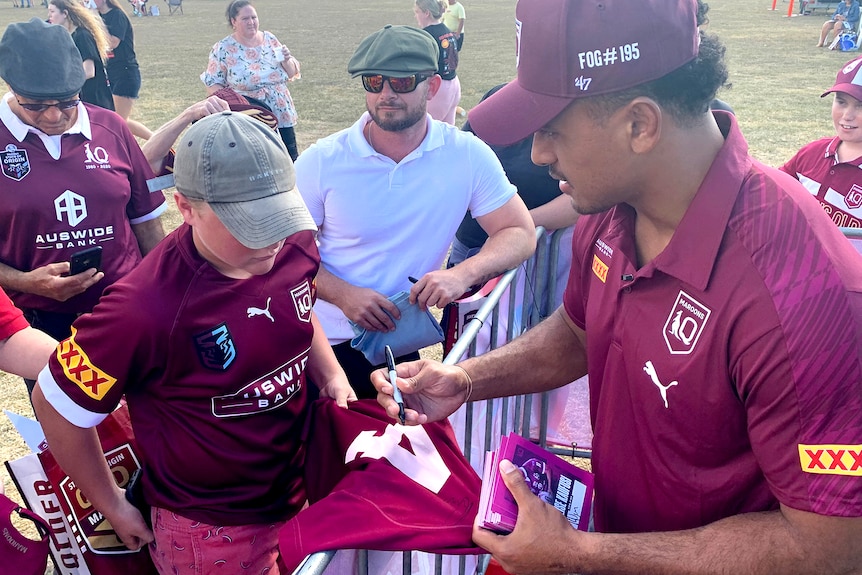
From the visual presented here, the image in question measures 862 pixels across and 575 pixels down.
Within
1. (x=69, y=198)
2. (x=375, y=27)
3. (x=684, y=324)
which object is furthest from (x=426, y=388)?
(x=375, y=27)

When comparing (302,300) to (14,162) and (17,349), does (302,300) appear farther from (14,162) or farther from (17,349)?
(14,162)

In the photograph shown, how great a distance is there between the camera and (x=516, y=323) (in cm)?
391

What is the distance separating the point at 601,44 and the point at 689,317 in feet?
2.15

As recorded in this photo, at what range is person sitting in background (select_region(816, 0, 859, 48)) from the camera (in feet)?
74.5

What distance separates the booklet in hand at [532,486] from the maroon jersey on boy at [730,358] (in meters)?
0.08

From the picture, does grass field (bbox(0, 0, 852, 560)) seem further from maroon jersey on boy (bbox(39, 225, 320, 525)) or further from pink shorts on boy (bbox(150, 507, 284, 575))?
pink shorts on boy (bbox(150, 507, 284, 575))

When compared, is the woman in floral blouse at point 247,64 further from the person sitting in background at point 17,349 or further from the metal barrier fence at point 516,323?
the person sitting in background at point 17,349

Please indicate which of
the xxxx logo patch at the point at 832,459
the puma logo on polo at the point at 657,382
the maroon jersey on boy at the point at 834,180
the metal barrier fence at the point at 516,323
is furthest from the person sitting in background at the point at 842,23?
the xxxx logo patch at the point at 832,459

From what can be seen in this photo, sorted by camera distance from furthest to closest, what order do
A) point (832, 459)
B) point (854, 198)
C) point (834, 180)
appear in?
point (834, 180)
point (854, 198)
point (832, 459)

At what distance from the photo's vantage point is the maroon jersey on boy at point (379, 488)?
1882 millimetres

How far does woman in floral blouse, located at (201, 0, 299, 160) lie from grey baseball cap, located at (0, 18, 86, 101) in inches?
201

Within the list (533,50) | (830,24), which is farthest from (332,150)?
(830,24)

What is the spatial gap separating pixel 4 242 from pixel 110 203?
0.52m

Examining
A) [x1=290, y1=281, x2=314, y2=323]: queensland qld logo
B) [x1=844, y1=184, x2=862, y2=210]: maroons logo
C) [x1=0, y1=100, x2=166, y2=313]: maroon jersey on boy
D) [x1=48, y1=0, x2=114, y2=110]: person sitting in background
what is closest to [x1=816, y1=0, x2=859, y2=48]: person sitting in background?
[x1=844, y1=184, x2=862, y2=210]: maroons logo
